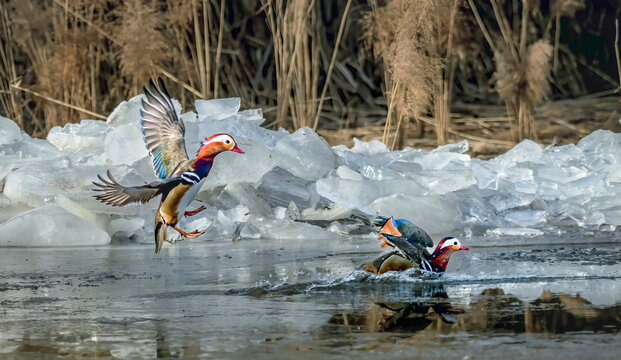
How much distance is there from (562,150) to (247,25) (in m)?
4.13

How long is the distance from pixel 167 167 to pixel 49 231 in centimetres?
127

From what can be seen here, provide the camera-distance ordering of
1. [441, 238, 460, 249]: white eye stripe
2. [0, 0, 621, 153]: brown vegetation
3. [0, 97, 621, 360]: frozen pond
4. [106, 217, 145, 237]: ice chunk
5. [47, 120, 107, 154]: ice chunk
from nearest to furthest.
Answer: [0, 97, 621, 360]: frozen pond
[441, 238, 460, 249]: white eye stripe
[106, 217, 145, 237]: ice chunk
[47, 120, 107, 154]: ice chunk
[0, 0, 621, 153]: brown vegetation

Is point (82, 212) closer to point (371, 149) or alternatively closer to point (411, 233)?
point (371, 149)

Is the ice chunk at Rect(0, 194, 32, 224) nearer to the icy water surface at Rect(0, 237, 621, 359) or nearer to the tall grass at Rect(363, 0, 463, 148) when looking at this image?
the icy water surface at Rect(0, 237, 621, 359)

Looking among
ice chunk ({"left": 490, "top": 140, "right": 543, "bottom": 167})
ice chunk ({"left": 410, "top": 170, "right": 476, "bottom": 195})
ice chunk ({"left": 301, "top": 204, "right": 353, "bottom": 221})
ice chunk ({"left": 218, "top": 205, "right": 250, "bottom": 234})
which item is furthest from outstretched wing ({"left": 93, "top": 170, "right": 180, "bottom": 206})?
ice chunk ({"left": 490, "top": 140, "right": 543, "bottom": 167})

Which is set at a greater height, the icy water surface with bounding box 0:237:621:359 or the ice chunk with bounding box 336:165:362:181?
the icy water surface with bounding box 0:237:621:359

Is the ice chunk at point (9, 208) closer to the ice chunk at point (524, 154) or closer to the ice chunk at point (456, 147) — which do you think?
the ice chunk at point (456, 147)

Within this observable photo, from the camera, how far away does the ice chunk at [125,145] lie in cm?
546

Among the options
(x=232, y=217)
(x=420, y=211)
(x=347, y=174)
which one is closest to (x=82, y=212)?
(x=232, y=217)

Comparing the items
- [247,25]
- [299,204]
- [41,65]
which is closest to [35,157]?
[299,204]

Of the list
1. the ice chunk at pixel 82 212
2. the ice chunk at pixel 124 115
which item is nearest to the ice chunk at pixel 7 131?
the ice chunk at pixel 124 115

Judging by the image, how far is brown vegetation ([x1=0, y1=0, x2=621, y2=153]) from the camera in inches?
267

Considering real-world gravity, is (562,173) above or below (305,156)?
below

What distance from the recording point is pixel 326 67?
8.83 meters
